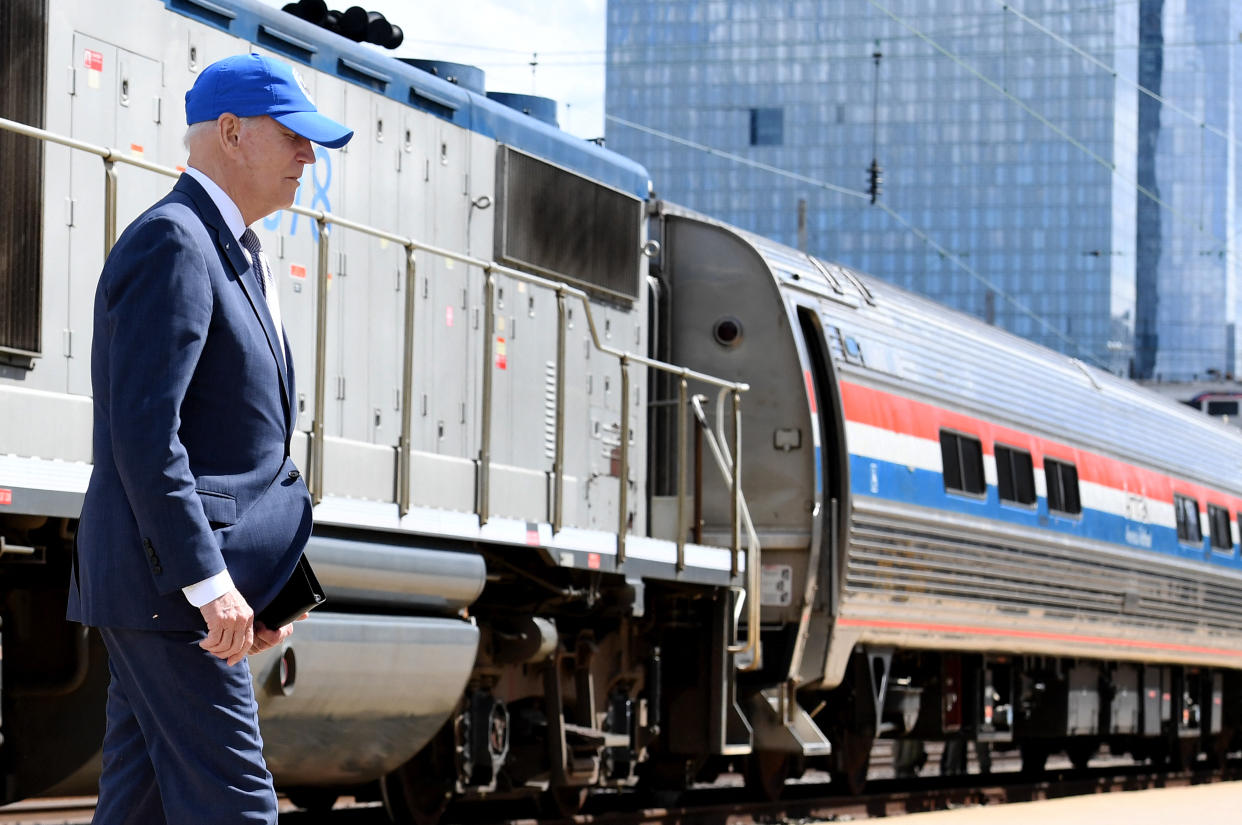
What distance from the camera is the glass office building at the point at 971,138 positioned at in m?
125

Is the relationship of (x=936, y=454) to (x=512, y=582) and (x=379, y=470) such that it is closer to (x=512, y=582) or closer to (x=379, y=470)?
(x=512, y=582)

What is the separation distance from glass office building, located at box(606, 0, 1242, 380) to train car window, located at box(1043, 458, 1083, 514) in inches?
4238

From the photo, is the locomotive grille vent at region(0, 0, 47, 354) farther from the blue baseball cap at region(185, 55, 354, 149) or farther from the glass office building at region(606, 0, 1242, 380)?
the glass office building at region(606, 0, 1242, 380)

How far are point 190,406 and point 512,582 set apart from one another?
18.5 ft

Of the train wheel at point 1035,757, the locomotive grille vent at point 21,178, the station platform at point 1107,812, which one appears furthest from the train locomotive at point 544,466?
the train wheel at point 1035,757

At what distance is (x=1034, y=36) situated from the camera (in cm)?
12481

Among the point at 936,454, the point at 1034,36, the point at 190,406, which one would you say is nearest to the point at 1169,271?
the point at 1034,36

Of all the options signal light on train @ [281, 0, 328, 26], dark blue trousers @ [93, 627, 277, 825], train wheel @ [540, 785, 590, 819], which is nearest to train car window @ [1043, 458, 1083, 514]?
train wheel @ [540, 785, 590, 819]

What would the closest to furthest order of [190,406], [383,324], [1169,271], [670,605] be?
[190,406], [383,324], [670,605], [1169,271]

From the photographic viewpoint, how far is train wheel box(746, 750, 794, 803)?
12047 mm

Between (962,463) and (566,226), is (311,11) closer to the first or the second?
(566,226)

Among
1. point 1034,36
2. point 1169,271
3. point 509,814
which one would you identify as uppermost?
point 1034,36

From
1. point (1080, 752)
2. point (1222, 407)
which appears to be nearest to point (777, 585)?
point (1080, 752)

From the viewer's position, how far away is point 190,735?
3326mm
